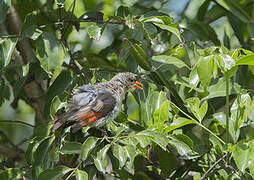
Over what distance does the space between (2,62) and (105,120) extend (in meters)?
0.57

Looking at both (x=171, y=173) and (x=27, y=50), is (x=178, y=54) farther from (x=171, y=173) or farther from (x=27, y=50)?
(x=27, y=50)

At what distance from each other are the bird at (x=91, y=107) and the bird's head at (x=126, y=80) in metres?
0.11

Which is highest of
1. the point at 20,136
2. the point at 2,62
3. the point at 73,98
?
the point at 2,62

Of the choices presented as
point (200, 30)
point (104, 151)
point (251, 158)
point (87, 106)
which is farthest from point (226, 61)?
point (200, 30)

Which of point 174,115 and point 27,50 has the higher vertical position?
point 27,50

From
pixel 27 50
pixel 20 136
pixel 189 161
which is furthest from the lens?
pixel 20 136

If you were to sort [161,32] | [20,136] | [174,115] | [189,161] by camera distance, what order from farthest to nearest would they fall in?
1. [20,136]
2. [161,32]
3. [189,161]
4. [174,115]

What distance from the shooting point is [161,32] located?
290 centimetres

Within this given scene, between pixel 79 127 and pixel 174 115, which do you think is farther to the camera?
pixel 174 115

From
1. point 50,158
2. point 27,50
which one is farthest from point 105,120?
point 27,50

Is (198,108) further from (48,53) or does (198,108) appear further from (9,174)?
(9,174)

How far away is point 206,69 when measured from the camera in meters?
1.85

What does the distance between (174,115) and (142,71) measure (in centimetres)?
36

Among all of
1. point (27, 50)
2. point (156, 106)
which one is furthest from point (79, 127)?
point (27, 50)
